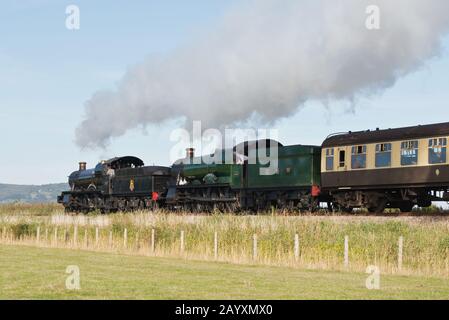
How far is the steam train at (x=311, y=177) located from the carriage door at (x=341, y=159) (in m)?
0.05

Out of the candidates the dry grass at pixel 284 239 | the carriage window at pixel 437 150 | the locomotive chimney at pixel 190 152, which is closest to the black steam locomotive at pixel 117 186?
the locomotive chimney at pixel 190 152

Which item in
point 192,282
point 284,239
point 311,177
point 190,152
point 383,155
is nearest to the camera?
point 192,282

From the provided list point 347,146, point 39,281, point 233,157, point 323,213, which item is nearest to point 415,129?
point 347,146

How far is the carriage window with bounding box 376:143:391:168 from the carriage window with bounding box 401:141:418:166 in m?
0.86

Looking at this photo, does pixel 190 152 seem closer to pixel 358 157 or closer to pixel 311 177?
pixel 311 177

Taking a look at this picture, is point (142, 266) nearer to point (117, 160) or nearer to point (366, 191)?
point (366, 191)

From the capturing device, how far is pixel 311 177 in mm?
41000

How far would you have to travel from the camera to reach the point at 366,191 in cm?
3844

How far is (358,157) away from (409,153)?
3.43 meters

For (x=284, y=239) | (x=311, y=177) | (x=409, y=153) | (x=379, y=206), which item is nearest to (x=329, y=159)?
(x=311, y=177)

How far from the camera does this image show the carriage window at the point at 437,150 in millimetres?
33844

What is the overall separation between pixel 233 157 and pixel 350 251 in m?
19.1

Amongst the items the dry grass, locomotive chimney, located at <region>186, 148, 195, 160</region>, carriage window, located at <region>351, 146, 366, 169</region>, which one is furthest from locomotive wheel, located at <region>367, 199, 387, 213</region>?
locomotive chimney, located at <region>186, 148, 195, 160</region>
